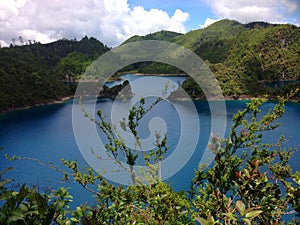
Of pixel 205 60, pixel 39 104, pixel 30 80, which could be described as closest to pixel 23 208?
pixel 39 104

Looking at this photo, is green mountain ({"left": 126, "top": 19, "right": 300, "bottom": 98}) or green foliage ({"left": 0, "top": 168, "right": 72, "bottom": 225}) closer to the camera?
green foliage ({"left": 0, "top": 168, "right": 72, "bottom": 225})

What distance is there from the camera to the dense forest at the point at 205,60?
139 ft

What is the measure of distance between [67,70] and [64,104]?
2777cm

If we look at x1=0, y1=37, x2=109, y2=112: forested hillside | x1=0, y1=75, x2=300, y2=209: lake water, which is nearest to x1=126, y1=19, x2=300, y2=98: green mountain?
x1=0, y1=75, x2=300, y2=209: lake water

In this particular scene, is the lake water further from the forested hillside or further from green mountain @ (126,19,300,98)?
green mountain @ (126,19,300,98)

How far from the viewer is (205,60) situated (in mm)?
71062

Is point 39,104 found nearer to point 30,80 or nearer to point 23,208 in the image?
point 30,80

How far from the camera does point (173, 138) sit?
21219mm

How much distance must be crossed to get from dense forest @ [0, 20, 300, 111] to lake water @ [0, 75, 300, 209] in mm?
5061

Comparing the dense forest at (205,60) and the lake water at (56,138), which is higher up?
the dense forest at (205,60)

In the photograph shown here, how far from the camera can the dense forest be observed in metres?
42.2

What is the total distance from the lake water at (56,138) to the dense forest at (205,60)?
506 cm

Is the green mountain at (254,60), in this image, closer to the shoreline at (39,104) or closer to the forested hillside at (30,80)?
the shoreline at (39,104)

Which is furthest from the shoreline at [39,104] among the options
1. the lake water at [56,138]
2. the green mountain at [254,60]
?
Answer: the green mountain at [254,60]
